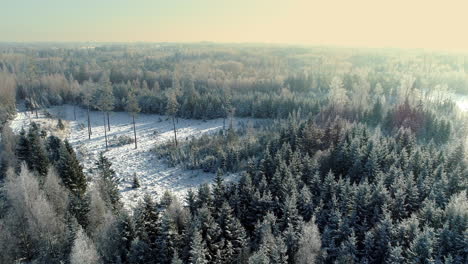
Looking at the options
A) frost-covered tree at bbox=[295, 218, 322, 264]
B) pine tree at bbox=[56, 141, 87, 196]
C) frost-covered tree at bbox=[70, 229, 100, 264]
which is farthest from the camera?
pine tree at bbox=[56, 141, 87, 196]

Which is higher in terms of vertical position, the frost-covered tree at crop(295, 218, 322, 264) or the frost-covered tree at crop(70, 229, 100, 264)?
the frost-covered tree at crop(70, 229, 100, 264)

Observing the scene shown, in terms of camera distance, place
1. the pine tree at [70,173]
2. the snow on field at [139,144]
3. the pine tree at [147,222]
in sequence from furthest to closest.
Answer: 1. the snow on field at [139,144]
2. the pine tree at [70,173]
3. the pine tree at [147,222]

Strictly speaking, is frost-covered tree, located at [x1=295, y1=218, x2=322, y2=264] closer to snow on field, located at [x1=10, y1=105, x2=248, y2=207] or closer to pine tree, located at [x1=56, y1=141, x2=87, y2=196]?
snow on field, located at [x1=10, y1=105, x2=248, y2=207]

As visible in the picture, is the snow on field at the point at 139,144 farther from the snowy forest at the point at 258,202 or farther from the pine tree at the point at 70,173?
the pine tree at the point at 70,173

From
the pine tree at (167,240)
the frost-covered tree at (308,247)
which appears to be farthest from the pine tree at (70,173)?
the frost-covered tree at (308,247)

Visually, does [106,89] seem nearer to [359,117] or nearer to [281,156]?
[281,156]

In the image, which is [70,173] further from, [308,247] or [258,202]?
[308,247]

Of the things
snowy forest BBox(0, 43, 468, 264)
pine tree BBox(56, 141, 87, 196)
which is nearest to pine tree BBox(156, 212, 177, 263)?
snowy forest BBox(0, 43, 468, 264)

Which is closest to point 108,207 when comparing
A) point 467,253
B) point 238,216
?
point 238,216
